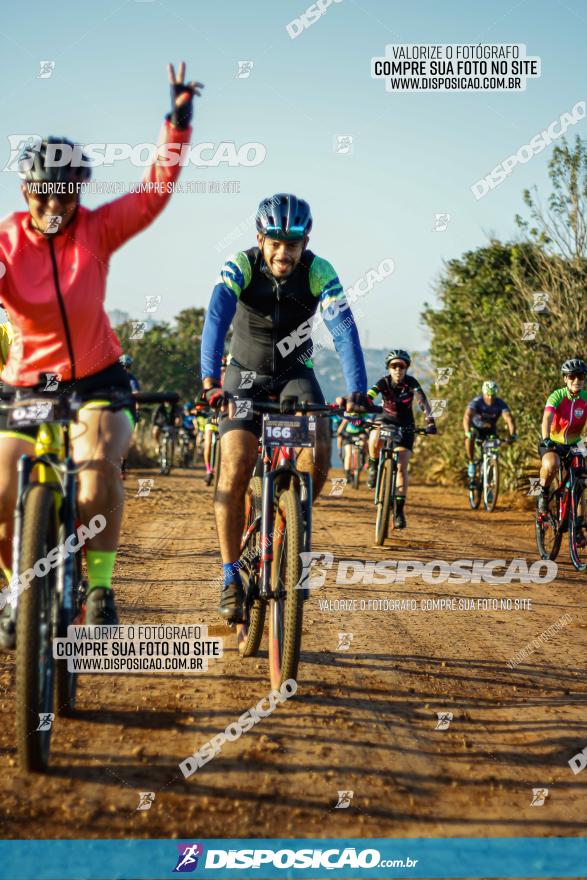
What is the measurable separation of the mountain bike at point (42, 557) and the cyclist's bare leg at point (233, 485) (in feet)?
3.43

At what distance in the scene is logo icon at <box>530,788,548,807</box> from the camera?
11.8ft

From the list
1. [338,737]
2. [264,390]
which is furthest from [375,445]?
[338,737]

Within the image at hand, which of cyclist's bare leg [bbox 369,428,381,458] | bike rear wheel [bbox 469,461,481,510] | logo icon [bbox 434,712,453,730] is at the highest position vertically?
cyclist's bare leg [bbox 369,428,381,458]

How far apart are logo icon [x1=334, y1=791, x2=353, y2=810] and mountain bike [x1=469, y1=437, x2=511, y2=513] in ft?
44.3

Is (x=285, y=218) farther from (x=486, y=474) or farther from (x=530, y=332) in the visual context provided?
(x=530, y=332)

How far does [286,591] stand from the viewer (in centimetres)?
458

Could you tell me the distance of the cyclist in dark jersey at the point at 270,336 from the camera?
5129mm

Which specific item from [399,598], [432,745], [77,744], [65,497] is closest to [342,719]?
[432,745]

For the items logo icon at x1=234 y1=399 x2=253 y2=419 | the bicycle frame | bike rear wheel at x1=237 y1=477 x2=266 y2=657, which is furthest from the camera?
bike rear wheel at x1=237 y1=477 x2=266 y2=657

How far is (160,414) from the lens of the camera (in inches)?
862

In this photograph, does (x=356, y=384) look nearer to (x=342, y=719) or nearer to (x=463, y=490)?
(x=342, y=719)

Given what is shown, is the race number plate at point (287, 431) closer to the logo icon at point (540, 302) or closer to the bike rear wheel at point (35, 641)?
the bike rear wheel at point (35, 641)

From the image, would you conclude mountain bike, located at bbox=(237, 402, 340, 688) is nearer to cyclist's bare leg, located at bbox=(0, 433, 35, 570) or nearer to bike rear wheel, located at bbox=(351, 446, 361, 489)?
cyclist's bare leg, located at bbox=(0, 433, 35, 570)

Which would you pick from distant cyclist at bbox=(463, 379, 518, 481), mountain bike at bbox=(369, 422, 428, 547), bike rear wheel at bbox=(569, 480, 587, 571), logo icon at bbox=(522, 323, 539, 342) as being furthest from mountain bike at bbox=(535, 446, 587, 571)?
logo icon at bbox=(522, 323, 539, 342)
